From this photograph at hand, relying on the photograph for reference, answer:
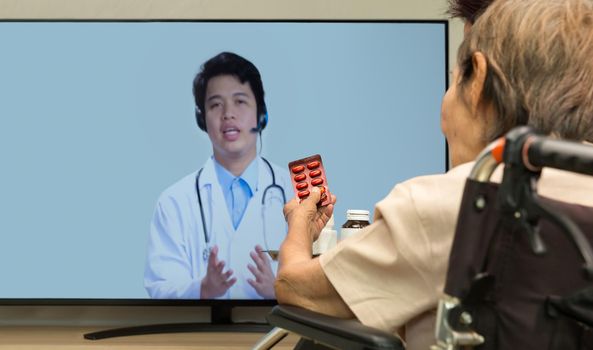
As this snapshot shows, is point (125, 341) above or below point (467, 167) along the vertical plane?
below

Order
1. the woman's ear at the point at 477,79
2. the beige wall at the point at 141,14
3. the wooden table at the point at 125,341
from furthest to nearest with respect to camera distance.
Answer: the beige wall at the point at 141,14 < the wooden table at the point at 125,341 < the woman's ear at the point at 477,79

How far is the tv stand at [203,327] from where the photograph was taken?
8.96 ft

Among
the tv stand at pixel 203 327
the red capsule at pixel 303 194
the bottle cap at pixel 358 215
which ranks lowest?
the tv stand at pixel 203 327

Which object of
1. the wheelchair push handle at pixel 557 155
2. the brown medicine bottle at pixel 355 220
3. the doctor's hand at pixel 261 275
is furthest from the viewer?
the doctor's hand at pixel 261 275

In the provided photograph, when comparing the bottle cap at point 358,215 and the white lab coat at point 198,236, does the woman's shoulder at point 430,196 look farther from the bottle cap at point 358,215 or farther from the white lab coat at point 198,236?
the white lab coat at point 198,236

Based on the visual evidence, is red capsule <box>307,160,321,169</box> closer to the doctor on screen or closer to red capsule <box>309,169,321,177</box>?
red capsule <box>309,169,321,177</box>

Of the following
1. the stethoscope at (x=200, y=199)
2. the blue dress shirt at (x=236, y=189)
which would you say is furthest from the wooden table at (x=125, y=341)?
the blue dress shirt at (x=236, y=189)

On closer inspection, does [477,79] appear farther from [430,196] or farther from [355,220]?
[355,220]

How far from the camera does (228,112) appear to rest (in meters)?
2.80

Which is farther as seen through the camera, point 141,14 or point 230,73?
point 141,14

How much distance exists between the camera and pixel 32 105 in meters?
2.79

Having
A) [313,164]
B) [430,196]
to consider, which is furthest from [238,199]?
[430,196]

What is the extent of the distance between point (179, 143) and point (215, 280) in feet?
1.47

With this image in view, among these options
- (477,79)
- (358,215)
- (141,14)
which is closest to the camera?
(477,79)
